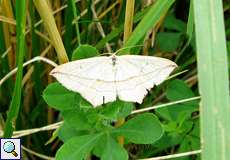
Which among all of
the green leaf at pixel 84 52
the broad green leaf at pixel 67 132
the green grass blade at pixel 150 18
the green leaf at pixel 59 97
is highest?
the green grass blade at pixel 150 18

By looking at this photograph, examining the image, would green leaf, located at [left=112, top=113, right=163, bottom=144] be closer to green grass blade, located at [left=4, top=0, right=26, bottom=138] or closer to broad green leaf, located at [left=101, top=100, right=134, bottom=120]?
broad green leaf, located at [left=101, top=100, right=134, bottom=120]

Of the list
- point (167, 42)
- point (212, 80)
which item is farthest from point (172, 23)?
point (212, 80)

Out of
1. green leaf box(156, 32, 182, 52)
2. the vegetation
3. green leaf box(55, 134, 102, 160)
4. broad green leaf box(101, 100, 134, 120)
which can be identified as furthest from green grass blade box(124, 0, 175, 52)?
green leaf box(156, 32, 182, 52)

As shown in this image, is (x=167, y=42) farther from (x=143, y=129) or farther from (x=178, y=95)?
(x=143, y=129)

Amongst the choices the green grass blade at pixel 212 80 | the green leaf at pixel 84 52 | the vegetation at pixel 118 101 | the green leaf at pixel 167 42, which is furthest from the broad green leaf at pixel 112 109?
the green leaf at pixel 167 42

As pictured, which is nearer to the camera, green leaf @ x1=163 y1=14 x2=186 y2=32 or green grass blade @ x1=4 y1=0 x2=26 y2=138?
green grass blade @ x1=4 y1=0 x2=26 y2=138

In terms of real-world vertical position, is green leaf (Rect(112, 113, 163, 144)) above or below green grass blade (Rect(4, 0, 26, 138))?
below

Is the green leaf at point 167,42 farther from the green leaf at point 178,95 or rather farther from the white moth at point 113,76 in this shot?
the white moth at point 113,76
